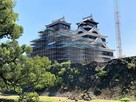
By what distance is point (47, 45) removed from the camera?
85062 millimetres

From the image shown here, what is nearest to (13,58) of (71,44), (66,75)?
(66,75)

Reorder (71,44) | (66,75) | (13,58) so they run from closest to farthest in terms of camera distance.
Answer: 1. (13,58)
2. (66,75)
3. (71,44)

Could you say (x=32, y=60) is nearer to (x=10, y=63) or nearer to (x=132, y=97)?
(x=10, y=63)

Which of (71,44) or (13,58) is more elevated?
(71,44)

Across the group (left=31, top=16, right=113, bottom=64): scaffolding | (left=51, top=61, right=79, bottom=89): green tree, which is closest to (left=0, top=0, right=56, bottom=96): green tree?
(left=51, top=61, right=79, bottom=89): green tree

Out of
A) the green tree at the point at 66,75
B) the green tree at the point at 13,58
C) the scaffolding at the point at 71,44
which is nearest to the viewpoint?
the green tree at the point at 13,58

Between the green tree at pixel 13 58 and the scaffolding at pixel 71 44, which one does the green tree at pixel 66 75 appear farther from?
the green tree at pixel 13 58

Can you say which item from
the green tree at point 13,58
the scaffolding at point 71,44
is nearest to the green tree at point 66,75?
the scaffolding at point 71,44

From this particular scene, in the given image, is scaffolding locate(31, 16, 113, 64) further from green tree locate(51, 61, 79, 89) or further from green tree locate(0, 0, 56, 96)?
green tree locate(0, 0, 56, 96)

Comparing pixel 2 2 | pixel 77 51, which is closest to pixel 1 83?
pixel 2 2

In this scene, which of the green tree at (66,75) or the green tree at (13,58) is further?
the green tree at (66,75)

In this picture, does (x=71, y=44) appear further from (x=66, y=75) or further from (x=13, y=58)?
(x=13, y=58)

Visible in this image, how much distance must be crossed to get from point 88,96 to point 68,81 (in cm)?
1278

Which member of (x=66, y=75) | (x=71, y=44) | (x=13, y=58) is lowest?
(x=66, y=75)
